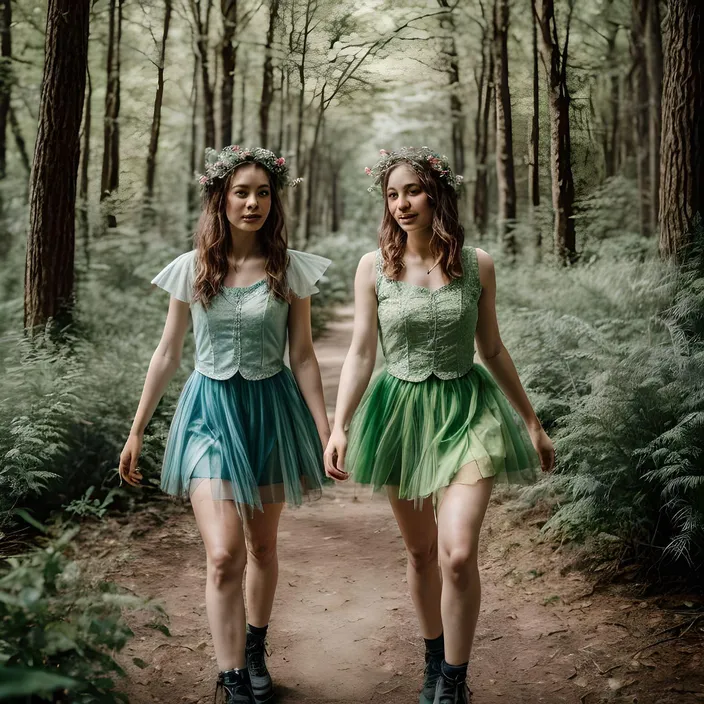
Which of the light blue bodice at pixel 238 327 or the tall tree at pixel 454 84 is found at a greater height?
the tall tree at pixel 454 84

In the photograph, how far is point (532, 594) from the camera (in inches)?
181

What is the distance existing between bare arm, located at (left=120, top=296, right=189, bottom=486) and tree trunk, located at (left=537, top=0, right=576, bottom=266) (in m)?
5.69

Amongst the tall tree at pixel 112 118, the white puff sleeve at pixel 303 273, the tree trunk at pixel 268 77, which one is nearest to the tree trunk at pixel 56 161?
the tall tree at pixel 112 118

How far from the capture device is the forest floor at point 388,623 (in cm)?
362

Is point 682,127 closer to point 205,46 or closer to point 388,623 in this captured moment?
point 388,623

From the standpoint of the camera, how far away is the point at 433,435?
324cm

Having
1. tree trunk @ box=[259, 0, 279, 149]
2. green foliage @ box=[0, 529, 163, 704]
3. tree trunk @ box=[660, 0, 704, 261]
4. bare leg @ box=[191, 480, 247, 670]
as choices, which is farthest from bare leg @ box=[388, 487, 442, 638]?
tree trunk @ box=[259, 0, 279, 149]

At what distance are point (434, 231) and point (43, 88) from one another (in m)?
5.20

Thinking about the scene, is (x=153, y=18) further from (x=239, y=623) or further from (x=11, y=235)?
(x=239, y=623)

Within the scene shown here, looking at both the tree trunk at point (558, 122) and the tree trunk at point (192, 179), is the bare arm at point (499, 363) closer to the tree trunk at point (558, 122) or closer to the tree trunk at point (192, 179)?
the tree trunk at point (558, 122)

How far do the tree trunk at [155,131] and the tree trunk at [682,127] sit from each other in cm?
639

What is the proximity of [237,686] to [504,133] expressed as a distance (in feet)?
30.6

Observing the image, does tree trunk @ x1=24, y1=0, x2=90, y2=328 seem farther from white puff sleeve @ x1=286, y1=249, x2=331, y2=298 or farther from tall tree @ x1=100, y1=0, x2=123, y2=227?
white puff sleeve @ x1=286, y1=249, x2=331, y2=298

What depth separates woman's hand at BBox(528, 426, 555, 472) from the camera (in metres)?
3.34
